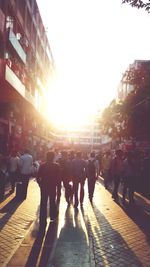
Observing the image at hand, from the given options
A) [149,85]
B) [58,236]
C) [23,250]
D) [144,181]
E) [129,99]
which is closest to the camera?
[23,250]

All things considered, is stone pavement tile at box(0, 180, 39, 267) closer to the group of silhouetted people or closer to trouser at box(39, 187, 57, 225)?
trouser at box(39, 187, 57, 225)

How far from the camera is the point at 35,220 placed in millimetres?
10109

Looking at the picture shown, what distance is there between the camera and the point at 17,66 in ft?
105

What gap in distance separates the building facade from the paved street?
11.2m

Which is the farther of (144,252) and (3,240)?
(3,240)

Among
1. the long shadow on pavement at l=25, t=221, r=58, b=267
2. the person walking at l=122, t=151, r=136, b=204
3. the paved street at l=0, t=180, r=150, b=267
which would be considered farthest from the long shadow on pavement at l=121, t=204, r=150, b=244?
the long shadow on pavement at l=25, t=221, r=58, b=267

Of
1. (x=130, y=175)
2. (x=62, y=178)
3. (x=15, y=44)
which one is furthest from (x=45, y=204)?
(x=15, y=44)

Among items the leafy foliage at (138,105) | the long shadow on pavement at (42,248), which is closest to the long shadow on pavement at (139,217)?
the long shadow on pavement at (42,248)

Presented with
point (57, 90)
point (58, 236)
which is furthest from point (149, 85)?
point (57, 90)

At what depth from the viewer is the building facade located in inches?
981

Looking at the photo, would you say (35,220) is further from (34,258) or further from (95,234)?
(34,258)

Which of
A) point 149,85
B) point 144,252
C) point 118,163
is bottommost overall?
point 144,252

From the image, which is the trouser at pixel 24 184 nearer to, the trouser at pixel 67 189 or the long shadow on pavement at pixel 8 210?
the long shadow on pavement at pixel 8 210

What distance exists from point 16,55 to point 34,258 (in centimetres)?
2884
